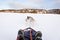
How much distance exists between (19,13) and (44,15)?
1.00ft

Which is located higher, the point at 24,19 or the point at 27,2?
the point at 27,2

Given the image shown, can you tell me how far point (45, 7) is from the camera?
5.01ft

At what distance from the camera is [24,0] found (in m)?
1.55

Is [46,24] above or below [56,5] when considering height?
below

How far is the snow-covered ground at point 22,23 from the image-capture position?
152cm

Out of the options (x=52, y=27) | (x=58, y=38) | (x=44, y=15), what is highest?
(x=44, y=15)

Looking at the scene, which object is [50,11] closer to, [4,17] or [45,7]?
[45,7]

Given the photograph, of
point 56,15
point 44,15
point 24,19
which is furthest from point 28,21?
point 56,15

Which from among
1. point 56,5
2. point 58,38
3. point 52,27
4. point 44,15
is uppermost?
point 56,5

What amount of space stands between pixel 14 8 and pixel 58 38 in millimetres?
637

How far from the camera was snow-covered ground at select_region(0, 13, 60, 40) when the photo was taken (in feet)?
4.98

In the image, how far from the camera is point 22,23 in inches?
61.0

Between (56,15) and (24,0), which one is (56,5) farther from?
(24,0)

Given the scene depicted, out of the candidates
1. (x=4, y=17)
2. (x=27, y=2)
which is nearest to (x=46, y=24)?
(x=27, y=2)
